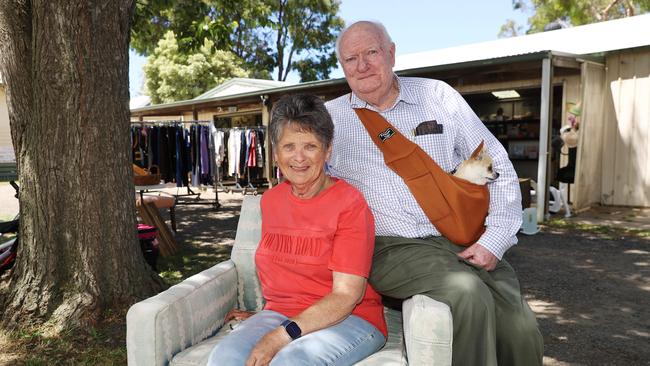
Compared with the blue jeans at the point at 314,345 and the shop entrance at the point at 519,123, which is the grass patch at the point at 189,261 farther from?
the shop entrance at the point at 519,123

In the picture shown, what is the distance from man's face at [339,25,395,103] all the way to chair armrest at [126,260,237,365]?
3.76 feet

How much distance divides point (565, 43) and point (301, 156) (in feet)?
37.2

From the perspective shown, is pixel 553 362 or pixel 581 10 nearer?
pixel 553 362

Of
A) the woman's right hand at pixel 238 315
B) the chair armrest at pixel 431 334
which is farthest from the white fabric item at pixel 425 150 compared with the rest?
the woman's right hand at pixel 238 315

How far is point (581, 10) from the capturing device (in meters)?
21.6

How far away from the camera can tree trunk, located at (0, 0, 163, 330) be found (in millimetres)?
3359

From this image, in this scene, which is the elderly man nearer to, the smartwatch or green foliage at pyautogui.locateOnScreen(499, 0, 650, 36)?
the smartwatch

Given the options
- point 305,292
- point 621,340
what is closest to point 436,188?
point 305,292

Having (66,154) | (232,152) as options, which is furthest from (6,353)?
(232,152)

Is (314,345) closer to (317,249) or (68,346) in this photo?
(317,249)

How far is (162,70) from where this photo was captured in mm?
28172

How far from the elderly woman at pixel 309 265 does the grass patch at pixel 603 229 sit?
644cm

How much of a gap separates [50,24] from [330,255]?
8.89ft

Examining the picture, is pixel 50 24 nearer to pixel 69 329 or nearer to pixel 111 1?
pixel 111 1
